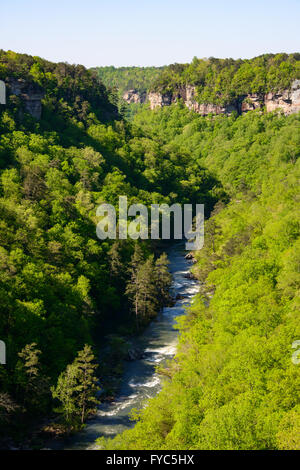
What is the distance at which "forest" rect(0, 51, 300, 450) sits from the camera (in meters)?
37.4

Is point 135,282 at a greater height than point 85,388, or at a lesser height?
greater

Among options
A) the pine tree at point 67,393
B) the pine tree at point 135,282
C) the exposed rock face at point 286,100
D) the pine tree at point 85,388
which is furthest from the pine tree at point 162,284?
the exposed rock face at point 286,100

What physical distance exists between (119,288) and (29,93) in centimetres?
5789

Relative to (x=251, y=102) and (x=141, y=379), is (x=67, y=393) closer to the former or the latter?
(x=141, y=379)

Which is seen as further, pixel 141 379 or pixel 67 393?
pixel 141 379

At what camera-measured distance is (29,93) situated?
345ft

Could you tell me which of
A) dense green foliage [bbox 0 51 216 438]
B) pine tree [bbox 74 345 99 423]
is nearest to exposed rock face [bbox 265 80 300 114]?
dense green foliage [bbox 0 51 216 438]

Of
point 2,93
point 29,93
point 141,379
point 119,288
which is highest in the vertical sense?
point 29,93

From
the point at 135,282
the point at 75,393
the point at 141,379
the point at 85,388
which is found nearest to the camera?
the point at 85,388

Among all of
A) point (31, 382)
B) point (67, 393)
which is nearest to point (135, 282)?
point (67, 393)

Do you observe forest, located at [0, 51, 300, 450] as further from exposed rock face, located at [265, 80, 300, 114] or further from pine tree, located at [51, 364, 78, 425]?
exposed rock face, located at [265, 80, 300, 114]

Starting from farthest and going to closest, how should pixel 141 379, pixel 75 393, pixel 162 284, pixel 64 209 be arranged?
pixel 64 209
pixel 162 284
pixel 141 379
pixel 75 393

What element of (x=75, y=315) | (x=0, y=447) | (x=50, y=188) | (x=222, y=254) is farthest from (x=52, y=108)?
(x=0, y=447)

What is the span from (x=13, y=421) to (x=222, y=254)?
49.7m
